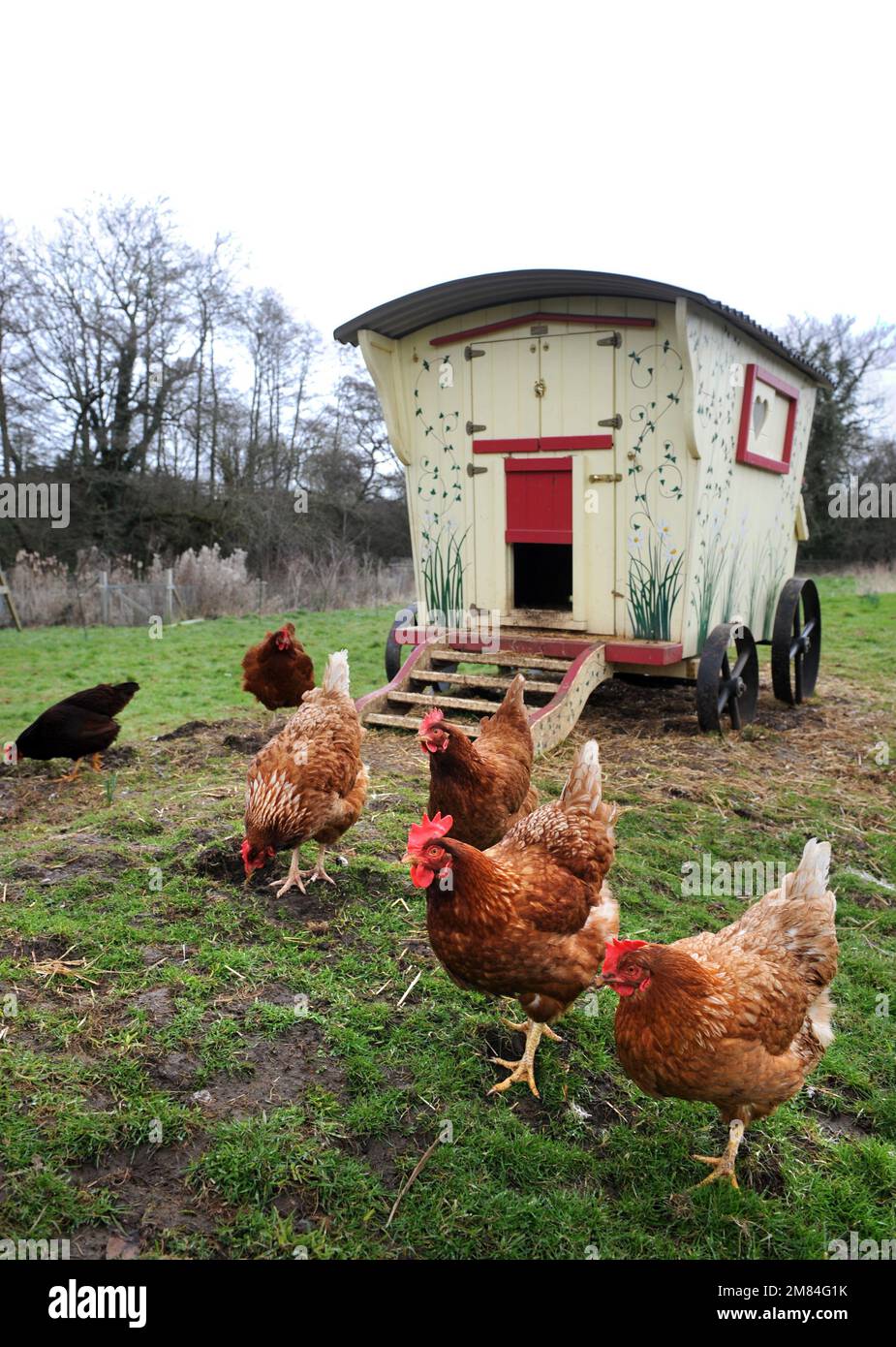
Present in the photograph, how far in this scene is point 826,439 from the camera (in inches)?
A: 989

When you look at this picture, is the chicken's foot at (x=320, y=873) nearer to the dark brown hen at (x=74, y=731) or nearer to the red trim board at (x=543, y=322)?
the dark brown hen at (x=74, y=731)

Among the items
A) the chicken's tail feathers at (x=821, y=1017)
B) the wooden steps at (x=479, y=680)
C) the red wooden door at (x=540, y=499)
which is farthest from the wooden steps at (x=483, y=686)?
the chicken's tail feathers at (x=821, y=1017)

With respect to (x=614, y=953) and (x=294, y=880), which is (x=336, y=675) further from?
(x=614, y=953)

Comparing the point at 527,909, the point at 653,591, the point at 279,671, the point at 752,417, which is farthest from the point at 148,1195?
the point at 752,417

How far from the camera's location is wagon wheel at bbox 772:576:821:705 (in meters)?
8.23

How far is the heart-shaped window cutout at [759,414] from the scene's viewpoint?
8.08m

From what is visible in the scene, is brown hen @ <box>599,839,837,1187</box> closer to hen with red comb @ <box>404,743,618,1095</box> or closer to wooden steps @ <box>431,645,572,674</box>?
hen with red comb @ <box>404,743,618,1095</box>

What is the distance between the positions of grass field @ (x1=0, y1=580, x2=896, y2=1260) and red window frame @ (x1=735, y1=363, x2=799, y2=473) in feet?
Answer: 12.9

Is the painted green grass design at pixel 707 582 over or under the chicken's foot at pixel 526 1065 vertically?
over

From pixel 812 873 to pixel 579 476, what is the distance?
4820mm

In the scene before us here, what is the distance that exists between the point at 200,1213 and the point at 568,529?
19.2 ft

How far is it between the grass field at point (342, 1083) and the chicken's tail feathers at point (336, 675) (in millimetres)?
859
